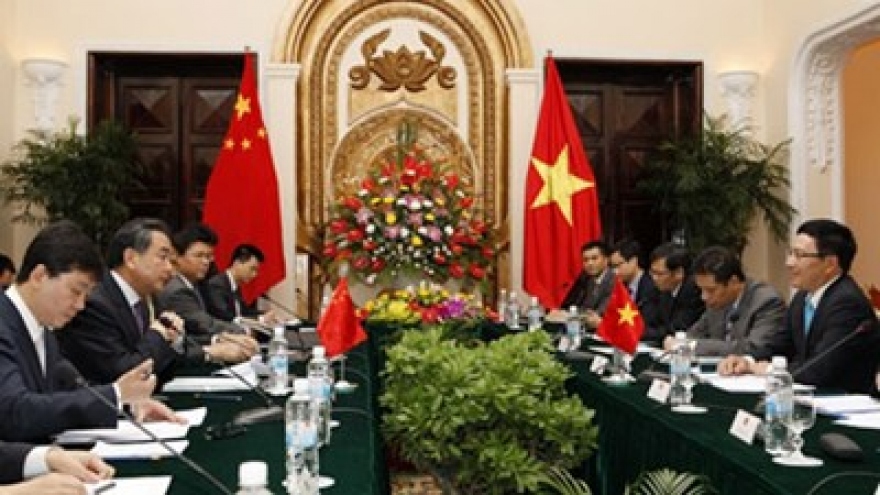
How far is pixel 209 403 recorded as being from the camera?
9.66ft

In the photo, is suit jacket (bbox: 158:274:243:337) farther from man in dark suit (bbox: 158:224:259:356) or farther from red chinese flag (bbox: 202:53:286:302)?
red chinese flag (bbox: 202:53:286:302)

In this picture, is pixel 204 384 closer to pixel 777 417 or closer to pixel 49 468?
pixel 49 468

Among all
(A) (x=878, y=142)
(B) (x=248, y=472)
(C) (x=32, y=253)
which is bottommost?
(B) (x=248, y=472)

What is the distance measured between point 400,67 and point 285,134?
1.01m

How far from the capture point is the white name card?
7.80 feet

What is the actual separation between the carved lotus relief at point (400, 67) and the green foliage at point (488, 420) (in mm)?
4731

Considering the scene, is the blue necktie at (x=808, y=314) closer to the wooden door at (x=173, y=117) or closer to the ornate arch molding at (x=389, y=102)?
the ornate arch molding at (x=389, y=102)

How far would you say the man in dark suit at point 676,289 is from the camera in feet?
17.3

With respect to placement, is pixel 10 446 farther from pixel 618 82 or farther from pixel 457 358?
pixel 618 82

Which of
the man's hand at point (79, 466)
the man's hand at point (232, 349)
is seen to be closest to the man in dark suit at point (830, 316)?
the man's hand at point (232, 349)

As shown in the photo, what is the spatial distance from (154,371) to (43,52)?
A: 4790mm

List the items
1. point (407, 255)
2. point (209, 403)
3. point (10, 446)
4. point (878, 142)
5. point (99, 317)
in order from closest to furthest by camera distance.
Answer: point (10, 446)
point (209, 403)
point (99, 317)
point (407, 255)
point (878, 142)

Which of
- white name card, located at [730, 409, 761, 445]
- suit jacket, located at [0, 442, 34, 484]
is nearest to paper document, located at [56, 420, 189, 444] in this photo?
suit jacket, located at [0, 442, 34, 484]

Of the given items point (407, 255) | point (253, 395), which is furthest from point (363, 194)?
point (253, 395)
